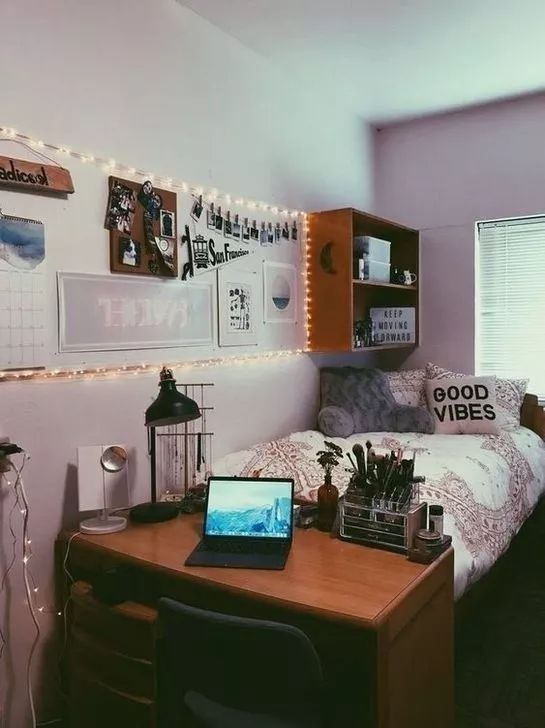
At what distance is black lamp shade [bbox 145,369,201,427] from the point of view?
1885 millimetres

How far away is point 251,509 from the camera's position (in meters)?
1.84

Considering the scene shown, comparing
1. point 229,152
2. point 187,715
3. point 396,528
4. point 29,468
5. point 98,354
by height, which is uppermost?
point 229,152

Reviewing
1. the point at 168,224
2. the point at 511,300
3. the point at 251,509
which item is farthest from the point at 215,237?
the point at 511,300

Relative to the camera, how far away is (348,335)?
3145mm

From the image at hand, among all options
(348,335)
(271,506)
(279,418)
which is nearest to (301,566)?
(271,506)

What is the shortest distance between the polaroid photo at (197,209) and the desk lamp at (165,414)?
79 centimetres

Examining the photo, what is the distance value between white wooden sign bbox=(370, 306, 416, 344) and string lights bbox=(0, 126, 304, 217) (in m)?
1.18

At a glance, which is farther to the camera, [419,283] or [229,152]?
[419,283]

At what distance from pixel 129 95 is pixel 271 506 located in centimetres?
156

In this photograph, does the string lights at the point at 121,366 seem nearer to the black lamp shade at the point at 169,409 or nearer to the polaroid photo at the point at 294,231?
the polaroid photo at the point at 294,231

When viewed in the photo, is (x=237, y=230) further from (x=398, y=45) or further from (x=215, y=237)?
(x=398, y=45)

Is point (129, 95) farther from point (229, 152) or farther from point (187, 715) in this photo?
point (187, 715)

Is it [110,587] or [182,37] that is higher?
[182,37]

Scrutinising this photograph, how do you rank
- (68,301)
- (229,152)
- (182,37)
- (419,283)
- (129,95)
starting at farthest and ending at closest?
(419,283), (229,152), (182,37), (129,95), (68,301)
